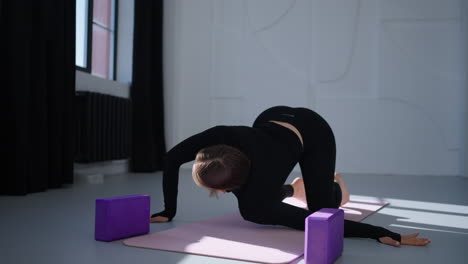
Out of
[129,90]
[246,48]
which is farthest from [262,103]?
[129,90]

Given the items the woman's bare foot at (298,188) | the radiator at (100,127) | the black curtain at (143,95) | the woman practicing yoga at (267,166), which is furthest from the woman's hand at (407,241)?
the black curtain at (143,95)

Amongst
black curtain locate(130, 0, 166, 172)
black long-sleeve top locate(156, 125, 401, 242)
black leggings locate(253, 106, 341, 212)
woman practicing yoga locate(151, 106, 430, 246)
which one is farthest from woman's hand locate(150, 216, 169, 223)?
black curtain locate(130, 0, 166, 172)

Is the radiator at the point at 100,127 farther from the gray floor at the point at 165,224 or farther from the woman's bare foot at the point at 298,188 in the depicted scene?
the woman's bare foot at the point at 298,188

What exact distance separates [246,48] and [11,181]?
345cm

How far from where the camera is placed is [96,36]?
5090mm

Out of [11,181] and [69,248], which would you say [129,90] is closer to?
[11,181]

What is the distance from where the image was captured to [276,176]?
1.91m

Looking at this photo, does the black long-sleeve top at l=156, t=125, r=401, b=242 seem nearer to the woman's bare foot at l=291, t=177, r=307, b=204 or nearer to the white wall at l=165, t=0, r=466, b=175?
the woman's bare foot at l=291, t=177, r=307, b=204

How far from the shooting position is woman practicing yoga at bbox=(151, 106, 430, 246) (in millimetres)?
1733

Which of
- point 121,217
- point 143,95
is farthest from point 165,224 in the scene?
point 143,95

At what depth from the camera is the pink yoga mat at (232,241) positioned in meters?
1.70

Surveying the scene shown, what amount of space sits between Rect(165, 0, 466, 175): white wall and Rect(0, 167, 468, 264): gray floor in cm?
115

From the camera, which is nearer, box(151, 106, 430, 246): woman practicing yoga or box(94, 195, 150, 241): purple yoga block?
box(151, 106, 430, 246): woman practicing yoga

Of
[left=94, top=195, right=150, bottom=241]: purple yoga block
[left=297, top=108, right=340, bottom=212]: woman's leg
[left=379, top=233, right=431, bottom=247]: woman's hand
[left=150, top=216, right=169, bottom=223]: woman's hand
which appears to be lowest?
[left=150, top=216, right=169, bottom=223]: woman's hand
